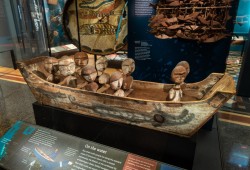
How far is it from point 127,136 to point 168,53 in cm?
82

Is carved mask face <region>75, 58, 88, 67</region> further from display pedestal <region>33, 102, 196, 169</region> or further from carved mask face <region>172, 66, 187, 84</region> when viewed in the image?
carved mask face <region>172, 66, 187, 84</region>

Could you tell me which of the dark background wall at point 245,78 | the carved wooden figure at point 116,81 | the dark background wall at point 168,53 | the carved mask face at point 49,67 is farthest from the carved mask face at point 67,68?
the dark background wall at point 245,78

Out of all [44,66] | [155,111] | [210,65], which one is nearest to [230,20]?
[210,65]

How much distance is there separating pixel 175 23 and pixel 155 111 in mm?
642

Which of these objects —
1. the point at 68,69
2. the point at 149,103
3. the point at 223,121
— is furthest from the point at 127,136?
the point at 223,121

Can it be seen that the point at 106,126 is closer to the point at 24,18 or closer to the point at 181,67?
the point at 181,67

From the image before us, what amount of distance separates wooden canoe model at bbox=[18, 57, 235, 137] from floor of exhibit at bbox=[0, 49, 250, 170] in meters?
0.46

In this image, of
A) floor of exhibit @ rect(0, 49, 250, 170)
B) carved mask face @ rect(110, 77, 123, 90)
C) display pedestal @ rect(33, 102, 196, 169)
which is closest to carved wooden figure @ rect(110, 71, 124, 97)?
carved mask face @ rect(110, 77, 123, 90)

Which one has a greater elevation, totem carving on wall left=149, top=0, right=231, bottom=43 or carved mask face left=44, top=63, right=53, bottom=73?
totem carving on wall left=149, top=0, right=231, bottom=43

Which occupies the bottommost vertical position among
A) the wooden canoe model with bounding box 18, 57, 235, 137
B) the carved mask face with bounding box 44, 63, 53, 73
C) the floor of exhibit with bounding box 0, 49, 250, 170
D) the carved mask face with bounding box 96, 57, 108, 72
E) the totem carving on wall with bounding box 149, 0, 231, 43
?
the floor of exhibit with bounding box 0, 49, 250, 170

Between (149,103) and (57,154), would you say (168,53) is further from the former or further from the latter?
(57,154)

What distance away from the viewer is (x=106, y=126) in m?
1.38

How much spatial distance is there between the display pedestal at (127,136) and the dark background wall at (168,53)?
0.69m

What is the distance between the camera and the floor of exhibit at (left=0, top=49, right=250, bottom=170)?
1457mm
